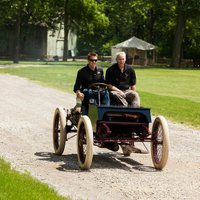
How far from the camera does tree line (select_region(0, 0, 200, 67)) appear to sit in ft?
247

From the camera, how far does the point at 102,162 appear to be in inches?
433

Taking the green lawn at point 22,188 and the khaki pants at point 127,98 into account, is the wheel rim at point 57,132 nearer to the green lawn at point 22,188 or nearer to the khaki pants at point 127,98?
the khaki pants at point 127,98

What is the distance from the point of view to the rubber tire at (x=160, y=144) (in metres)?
10.2

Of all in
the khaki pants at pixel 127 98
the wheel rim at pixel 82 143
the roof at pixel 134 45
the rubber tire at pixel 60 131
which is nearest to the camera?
the wheel rim at pixel 82 143

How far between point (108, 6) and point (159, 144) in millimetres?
86744

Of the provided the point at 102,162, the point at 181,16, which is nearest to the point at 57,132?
the point at 102,162

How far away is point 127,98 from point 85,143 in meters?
1.34

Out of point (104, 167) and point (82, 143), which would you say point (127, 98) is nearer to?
point (82, 143)

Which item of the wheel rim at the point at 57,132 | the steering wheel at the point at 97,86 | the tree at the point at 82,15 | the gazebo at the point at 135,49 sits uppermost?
the tree at the point at 82,15

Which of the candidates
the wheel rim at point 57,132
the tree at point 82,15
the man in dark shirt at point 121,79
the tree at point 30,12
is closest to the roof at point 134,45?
the tree at point 82,15

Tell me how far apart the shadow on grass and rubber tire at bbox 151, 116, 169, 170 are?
0.56 feet

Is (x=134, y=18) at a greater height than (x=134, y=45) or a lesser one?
greater

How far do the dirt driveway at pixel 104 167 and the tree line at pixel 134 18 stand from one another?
197 ft

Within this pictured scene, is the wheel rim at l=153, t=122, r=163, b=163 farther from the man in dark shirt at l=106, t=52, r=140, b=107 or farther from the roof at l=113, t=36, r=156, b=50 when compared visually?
the roof at l=113, t=36, r=156, b=50
